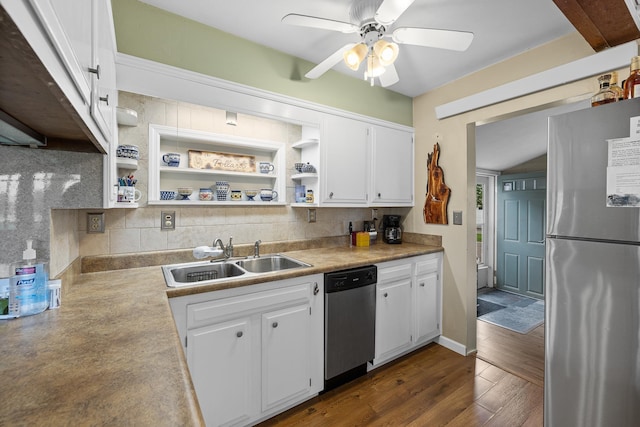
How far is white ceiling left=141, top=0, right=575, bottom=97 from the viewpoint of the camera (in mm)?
1666

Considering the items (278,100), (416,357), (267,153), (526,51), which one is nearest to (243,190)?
(267,153)

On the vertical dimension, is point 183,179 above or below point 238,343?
above

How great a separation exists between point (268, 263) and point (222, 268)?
371 millimetres

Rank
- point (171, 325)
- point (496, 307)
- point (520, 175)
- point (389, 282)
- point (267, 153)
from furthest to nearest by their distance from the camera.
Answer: point (520, 175)
point (496, 307)
point (267, 153)
point (389, 282)
point (171, 325)

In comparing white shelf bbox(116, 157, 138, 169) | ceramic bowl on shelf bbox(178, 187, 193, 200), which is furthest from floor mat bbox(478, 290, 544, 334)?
white shelf bbox(116, 157, 138, 169)

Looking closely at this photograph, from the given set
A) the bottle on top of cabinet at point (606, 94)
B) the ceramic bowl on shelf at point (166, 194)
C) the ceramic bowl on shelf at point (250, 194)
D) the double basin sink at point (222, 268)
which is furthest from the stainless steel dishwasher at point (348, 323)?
the bottle on top of cabinet at point (606, 94)

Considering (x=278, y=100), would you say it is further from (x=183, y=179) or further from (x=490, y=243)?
(x=490, y=243)

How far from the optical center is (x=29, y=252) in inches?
41.2

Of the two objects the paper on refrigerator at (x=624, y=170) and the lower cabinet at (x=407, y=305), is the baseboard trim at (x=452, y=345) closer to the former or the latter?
the lower cabinet at (x=407, y=305)

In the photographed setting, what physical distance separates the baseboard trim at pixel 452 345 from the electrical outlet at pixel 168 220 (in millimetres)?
2531

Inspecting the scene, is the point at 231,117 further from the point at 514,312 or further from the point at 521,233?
the point at 521,233

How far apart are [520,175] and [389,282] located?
3.45m

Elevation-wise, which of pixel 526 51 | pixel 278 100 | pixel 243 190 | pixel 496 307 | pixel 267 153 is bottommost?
pixel 496 307

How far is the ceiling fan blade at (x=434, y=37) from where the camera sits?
56.7 inches
